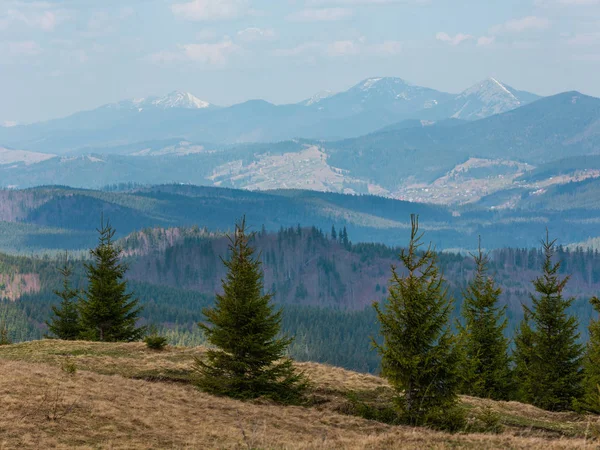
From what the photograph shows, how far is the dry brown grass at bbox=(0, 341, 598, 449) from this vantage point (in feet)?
85.5

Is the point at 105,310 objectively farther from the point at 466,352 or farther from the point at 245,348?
the point at 466,352

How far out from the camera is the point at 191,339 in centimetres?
19338

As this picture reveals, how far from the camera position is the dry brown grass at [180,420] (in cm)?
2606

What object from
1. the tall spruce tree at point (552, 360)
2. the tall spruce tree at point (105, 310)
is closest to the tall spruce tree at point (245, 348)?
the tall spruce tree at point (552, 360)

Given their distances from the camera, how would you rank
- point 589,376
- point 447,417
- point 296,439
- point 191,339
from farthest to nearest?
point 191,339
point 589,376
point 447,417
point 296,439

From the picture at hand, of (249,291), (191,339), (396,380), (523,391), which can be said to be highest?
(249,291)

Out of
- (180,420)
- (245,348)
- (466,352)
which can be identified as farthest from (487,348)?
(180,420)

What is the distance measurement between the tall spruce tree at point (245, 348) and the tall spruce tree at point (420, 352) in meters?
6.73

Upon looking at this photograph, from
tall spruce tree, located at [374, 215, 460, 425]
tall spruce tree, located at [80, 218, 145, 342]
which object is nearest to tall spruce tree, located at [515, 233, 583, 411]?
tall spruce tree, located at [374, 215, 460, 425]

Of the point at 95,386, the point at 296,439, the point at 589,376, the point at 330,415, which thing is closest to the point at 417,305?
the point at 330,415

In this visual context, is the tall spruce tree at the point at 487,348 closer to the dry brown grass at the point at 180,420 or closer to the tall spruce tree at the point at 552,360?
the tall spruce tree at the point at 552,360

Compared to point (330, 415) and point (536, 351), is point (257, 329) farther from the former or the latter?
point (536, 351)

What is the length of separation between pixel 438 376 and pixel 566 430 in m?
8.08

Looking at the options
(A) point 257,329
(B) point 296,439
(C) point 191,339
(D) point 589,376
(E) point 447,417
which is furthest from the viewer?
(C) point 191,339
